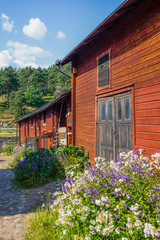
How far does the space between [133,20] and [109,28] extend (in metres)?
1.33

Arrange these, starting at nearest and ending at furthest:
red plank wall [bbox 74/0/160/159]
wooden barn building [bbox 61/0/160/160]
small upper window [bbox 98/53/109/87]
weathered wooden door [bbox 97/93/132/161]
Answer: red plank wall [bbox 74/0/160/159], wooden barn building [bbox 61/0/160/160], weathered wooden door [bbox 97/93/132/161], small upper window [bbox 98/53/109/87]

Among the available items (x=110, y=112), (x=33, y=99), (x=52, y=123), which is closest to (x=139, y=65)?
(x=110, y=112)

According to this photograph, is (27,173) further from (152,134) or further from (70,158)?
(152,134)

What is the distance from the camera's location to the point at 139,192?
10.0 ft

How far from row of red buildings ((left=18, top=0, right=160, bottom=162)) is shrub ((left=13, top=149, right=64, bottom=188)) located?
5.67ft

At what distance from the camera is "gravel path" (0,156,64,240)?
13.3ft

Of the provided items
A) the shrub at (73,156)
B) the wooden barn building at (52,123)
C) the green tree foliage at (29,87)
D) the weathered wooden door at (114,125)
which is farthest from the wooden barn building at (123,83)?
the green tree foliage at (29,87)

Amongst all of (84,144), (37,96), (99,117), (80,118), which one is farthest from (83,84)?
(37,96)

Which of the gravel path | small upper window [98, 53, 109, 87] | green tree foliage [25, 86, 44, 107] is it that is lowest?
the gravel path

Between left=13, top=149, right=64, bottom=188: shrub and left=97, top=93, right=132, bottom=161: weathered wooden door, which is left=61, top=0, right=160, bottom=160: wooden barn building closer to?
left=97, top=93, right=132, bottom=161: weathered wooden door

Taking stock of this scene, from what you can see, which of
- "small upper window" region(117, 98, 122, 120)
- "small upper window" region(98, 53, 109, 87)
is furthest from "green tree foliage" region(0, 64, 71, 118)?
"small upper window" region(117, 98, 122, 120)

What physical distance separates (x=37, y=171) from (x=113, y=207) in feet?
18.5

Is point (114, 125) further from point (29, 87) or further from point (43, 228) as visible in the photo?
point (29, 87)

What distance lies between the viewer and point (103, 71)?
7805 mm
